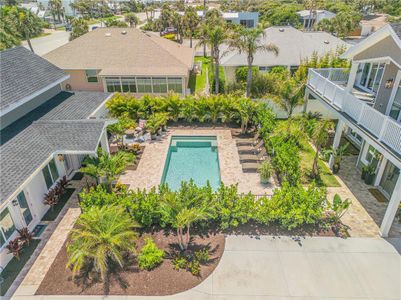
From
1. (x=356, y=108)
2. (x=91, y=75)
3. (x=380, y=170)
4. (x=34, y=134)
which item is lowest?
(x=380, y=170)

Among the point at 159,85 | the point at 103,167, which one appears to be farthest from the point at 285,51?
the point at 103,167

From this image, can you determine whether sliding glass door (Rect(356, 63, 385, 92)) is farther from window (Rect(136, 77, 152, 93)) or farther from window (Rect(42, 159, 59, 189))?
window (Rect(42, 159, 59, 189))

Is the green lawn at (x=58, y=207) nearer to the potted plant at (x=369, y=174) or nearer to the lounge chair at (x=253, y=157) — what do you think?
the lounge chair at (x=253, y=157)

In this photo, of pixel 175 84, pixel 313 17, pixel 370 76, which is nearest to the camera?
pixel 370 76

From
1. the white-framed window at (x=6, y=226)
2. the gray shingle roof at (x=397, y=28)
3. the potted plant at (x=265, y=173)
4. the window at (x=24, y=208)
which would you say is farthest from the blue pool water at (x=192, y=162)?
the gray shingle roof at (x=397, y=28)

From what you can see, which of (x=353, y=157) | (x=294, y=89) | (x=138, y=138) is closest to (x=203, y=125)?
(x=138, y=138)

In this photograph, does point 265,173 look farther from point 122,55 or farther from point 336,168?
point 122,55

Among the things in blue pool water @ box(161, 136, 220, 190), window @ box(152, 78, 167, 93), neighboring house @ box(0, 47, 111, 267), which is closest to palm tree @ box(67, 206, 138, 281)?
neighboring house @ box(0, 47, 111, 267)
